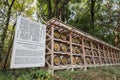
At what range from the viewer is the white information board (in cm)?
362

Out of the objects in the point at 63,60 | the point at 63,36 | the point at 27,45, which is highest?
the point at 63,36

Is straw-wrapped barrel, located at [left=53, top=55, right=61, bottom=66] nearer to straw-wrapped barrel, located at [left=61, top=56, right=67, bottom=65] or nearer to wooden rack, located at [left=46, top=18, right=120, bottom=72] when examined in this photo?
wooden rack, located at [left=46, top=18, right=120, bottom=72]

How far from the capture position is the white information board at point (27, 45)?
142 inches

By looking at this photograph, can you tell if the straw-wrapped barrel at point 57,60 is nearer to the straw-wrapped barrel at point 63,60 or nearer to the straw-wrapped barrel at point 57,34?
the straw-wrapped barrel at point 63,60

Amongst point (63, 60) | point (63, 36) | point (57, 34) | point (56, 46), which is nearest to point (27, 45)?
point (56, 46)

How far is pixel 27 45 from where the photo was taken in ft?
12.9

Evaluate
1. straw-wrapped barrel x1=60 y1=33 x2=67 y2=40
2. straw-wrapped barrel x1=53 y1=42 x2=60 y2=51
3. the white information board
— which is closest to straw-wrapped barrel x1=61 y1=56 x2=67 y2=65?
straw-wrapped barrel x1=53 y1=42 x2=60 y2=51

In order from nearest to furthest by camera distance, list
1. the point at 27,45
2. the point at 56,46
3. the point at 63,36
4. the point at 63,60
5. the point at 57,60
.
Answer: the point at 27,45 → the point at 57,60 → the point at 56,46 → the point at 63,60 → the point at 63,36

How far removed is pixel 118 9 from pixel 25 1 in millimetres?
12131

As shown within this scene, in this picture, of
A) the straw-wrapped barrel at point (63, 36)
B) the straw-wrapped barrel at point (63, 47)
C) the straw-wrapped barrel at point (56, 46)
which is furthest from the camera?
the straw-wrapped barrel at point (63, 36)

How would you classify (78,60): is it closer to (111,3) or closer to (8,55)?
(8,55)

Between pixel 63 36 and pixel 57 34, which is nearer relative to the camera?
pixel 57 34

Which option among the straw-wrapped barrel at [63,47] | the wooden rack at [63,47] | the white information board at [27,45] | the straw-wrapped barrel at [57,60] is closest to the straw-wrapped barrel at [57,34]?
the wooden rack at [63,47]

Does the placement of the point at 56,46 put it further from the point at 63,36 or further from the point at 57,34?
the point at 63,36
